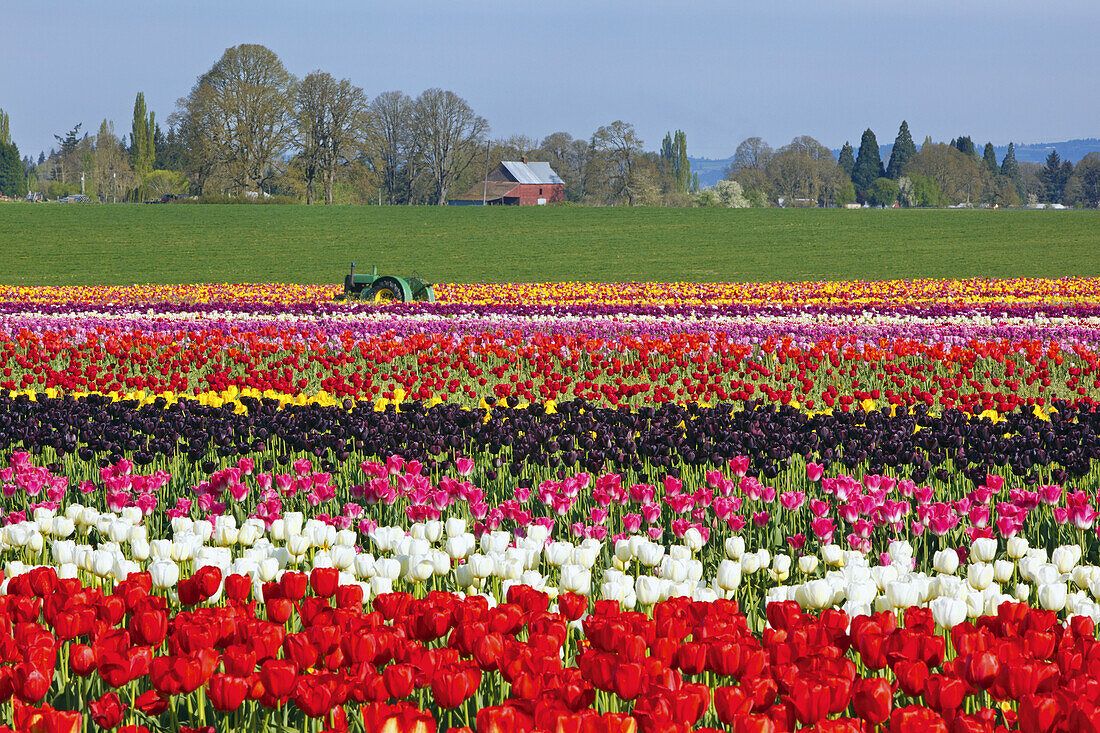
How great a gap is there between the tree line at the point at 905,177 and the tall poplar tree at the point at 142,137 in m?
54.1

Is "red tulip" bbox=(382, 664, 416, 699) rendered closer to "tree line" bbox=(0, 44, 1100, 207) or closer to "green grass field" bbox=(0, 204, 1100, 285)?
"green grass field" bbox=(0, 204, 1100, 285)

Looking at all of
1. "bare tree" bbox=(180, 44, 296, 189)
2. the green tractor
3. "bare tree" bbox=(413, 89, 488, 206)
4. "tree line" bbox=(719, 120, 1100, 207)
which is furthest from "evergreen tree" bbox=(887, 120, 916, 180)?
the green tractor

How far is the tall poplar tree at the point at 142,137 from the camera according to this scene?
103 meters

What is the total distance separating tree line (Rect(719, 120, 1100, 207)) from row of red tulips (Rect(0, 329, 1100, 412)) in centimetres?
9956

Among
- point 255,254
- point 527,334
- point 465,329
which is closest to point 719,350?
point 527,334

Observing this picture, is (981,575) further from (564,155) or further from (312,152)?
(564,155)

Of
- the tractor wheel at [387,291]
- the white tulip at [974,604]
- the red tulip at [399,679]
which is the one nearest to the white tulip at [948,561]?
the white tulip at [974,604]

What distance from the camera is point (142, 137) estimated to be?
10538cm

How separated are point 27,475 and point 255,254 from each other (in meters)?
41.4

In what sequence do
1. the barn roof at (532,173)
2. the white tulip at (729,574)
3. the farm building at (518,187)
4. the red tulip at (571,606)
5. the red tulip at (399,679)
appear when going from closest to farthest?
the red tulip at (399,679) < the red tulip at (571,606) < the white tulip at (729,574) < the farm building at (518,187) < the barn roof at (532,173)

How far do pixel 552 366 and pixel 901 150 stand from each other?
17358cm

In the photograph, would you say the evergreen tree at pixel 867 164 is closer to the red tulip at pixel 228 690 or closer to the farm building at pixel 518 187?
the farm building at pixel 518 187

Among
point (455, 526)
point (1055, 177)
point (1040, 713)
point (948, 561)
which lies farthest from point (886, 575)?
point (1055, 177)

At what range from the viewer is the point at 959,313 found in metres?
18.8
